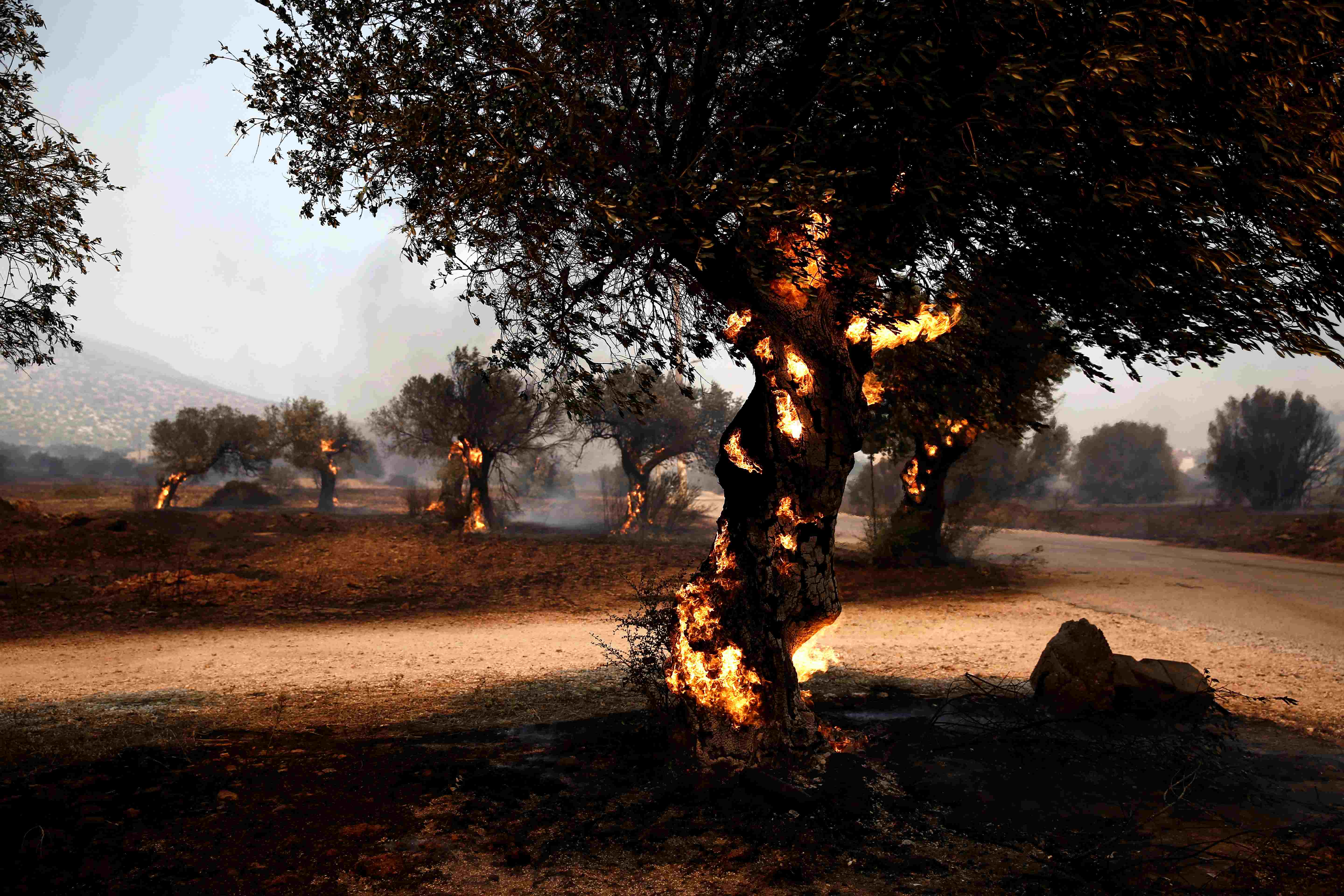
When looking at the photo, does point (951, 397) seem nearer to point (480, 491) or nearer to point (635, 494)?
point (480, 491)

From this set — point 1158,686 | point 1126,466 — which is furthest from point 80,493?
point 1126,466

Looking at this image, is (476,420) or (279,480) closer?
(476,420)

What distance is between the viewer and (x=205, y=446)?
42.9 m

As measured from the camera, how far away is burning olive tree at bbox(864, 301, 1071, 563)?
9.04 meters

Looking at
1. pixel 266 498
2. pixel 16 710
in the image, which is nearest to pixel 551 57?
pixel 16 710

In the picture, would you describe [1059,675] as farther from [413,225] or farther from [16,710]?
[16,710]

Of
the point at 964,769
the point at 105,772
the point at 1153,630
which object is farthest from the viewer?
the point at 1153,630

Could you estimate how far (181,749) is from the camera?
636 centimetres

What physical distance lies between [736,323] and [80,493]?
199 ft

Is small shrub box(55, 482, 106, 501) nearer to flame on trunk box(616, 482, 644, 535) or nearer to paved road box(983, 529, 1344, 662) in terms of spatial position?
flame on trunk box(616, 482, 644, 535)

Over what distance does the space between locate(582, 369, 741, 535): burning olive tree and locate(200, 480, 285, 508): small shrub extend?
69.3 ft

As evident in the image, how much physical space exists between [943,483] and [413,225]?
16.3 m

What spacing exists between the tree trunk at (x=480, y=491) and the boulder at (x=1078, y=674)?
84.8ft

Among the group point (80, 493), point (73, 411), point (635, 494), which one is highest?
point (73, 411)
